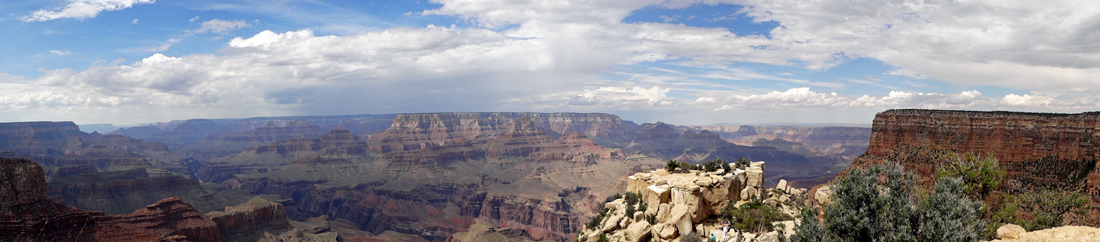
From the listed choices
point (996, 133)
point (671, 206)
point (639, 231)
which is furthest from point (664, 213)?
point (996, 133)

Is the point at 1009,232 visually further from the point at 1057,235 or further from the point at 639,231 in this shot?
the point at 639,231

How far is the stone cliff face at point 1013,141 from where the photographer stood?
179 ft

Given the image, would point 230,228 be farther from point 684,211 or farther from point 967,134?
point 967,134

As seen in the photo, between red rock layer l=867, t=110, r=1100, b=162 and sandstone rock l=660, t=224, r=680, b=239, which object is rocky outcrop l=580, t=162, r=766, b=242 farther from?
red rock layer l=867, t=110, r=1100, b=162

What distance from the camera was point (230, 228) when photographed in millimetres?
99938

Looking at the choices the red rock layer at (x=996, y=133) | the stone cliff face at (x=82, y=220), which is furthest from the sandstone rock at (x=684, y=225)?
the stone cliff face at (x=82, y=220)

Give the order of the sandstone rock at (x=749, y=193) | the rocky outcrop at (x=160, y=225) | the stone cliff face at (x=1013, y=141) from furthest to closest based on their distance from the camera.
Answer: the rocky outcrop at (x=160, y=225), the stone cliff face at (x=1013, y=141), the sandstone rock at (x=749, y=193)

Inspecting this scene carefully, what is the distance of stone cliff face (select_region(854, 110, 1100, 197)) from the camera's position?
54.6 m

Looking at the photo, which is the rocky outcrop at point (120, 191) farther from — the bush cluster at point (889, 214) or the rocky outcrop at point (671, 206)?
the bush cluster at point (889, 214)

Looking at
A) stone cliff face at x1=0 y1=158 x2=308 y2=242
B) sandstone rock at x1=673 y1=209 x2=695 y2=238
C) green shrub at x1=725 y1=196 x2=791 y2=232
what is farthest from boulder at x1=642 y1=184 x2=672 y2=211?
stone cliff face at x1=0 y1=158 x2=308 y2=242

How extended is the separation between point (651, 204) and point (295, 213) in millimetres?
174871

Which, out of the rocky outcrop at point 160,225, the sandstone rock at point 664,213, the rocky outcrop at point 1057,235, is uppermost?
the rocky outcrop at point 1057,235

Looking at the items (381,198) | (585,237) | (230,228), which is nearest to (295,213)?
(381,198)

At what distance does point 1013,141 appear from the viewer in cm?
6356
